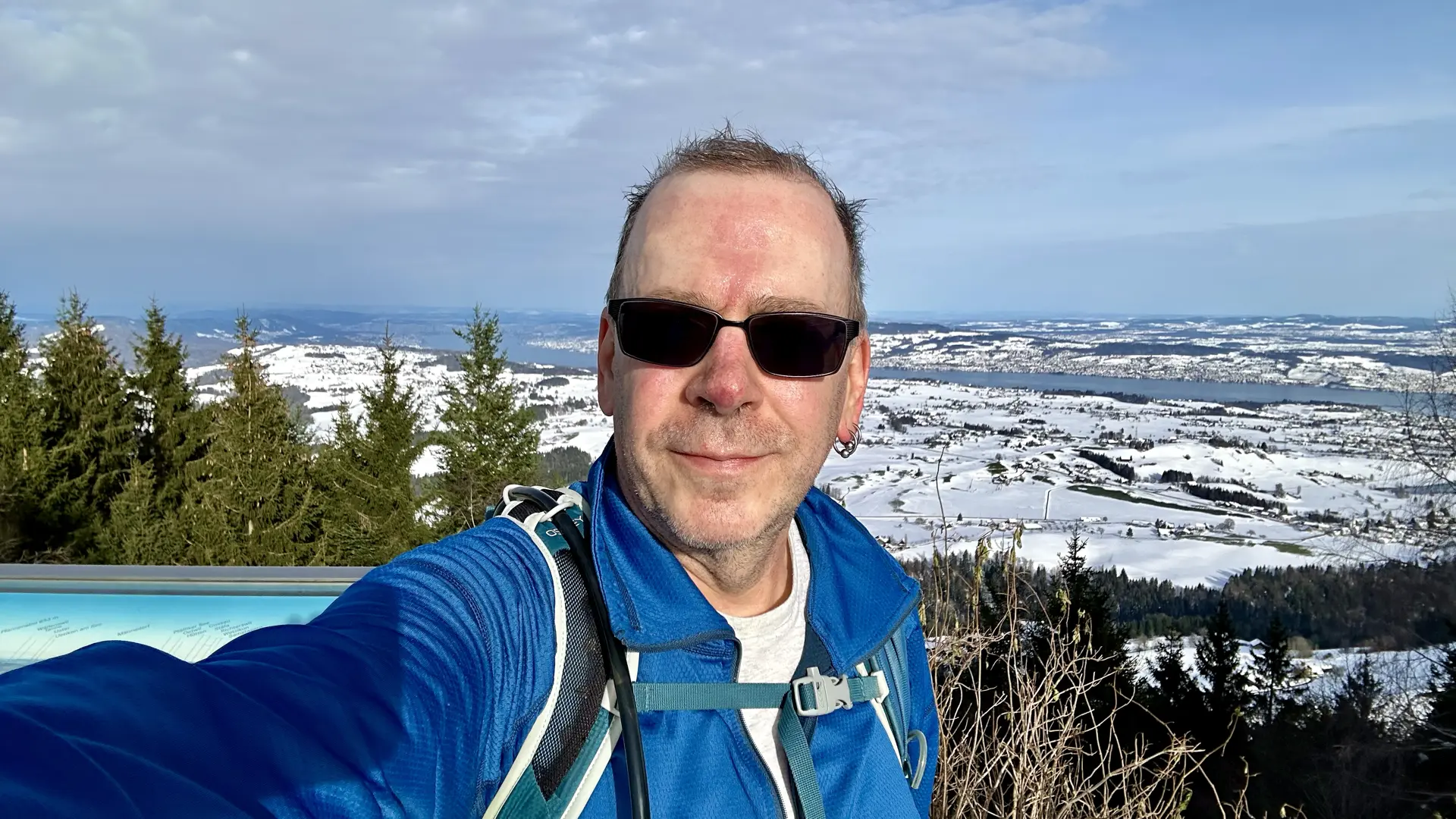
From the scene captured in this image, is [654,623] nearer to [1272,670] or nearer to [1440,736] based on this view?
[1272,670]

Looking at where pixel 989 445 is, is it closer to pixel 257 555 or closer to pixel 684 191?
pixel 257 555

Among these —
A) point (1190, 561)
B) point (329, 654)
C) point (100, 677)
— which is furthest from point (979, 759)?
point (1190, 561)

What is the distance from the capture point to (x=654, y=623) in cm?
110

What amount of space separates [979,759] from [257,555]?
847 inches

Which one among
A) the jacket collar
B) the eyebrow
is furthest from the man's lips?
the eyebrow

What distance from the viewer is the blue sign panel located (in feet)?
7.52

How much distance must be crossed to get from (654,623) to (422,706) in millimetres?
338

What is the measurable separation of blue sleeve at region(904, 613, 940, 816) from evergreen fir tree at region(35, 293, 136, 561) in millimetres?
25288

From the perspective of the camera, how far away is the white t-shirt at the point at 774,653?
3.77 feet

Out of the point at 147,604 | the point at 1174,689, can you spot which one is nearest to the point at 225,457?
the point at 147,604

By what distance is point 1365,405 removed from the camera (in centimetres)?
3984

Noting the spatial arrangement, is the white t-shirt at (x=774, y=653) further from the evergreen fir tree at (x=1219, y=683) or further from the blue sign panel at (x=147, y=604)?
the evergreen fir tree at (x=1219, y=683)

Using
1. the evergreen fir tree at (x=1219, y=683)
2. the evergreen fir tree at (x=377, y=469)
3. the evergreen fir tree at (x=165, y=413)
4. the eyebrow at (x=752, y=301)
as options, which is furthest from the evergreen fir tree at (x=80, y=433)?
the evergreen fir tree at (x=1219, y=683)

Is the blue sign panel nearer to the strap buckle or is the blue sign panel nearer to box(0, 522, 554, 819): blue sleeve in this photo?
box(0, 522, 554, 819): blue sleeve
